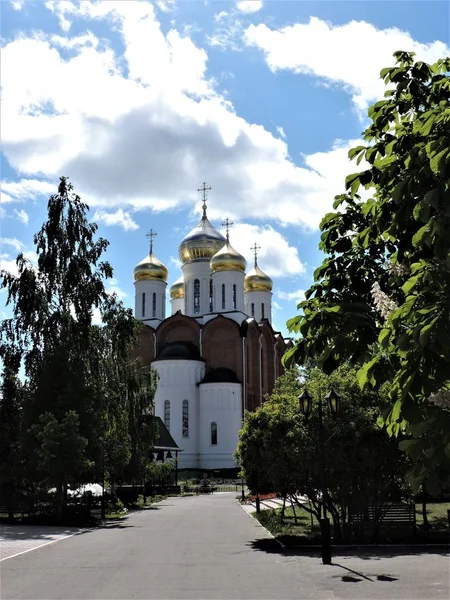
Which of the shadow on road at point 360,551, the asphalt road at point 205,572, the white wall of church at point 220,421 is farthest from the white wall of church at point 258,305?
the shadow on road at point 360,551

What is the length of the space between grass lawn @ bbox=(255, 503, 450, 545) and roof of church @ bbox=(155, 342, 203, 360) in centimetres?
3357

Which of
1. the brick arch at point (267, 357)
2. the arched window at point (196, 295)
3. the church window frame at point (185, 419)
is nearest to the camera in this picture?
the church window frame at point (185, 419)

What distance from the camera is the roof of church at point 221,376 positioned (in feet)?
189

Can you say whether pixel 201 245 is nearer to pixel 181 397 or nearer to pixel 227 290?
pixel 227 290

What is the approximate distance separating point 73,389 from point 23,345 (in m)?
3.67

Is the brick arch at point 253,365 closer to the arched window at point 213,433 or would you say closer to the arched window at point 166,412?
the arched window at point 213,433

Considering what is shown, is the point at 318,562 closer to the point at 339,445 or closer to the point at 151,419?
the point at 339,445

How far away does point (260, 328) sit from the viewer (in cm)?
6306

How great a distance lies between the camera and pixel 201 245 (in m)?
66.7

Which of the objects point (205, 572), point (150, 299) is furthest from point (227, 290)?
point (205, 572)

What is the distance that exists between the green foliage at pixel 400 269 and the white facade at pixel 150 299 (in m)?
59.7

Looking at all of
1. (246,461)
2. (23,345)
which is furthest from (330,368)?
(23,345)

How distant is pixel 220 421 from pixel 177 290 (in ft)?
68.9

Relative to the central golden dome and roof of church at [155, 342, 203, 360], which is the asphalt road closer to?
roof of church at [155, 342, 203, 360]
